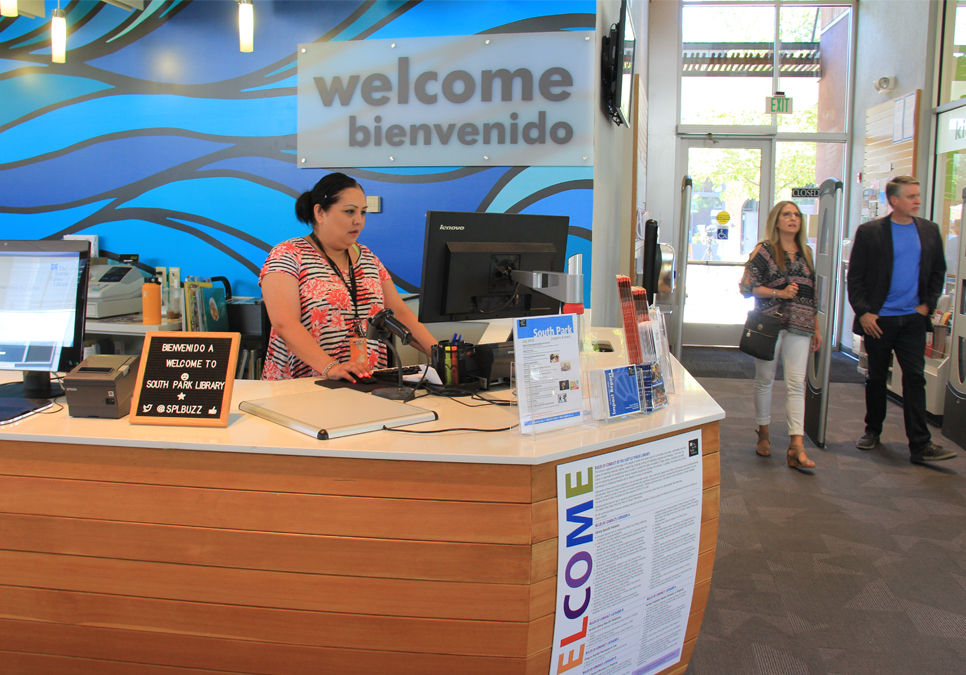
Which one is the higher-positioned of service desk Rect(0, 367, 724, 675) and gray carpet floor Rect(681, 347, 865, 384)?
service desk Rect(0, 367, 724, 675)

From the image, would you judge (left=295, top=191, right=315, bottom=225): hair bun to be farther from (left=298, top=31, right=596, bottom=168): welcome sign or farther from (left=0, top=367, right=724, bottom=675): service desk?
(left=298, top=31, right=596, bottom=168): welcome sign

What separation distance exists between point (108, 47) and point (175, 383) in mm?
3378

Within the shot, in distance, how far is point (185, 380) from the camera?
68.3 inches

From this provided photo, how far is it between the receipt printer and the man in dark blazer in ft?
12.8

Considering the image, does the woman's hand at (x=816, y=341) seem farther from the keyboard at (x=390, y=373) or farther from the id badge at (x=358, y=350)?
the id badge at (x=358, y=350)

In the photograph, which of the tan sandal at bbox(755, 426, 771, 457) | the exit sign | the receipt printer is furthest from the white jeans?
the exit sign

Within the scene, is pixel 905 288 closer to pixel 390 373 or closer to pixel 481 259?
pixel 481 259

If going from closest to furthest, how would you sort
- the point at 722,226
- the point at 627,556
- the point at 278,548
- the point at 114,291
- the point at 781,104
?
the point at 278,548, the point at 627,556, the point at 114,291, the point at 781,104, the point at 722,226

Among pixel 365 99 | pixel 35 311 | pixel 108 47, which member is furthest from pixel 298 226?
pixel 35 311

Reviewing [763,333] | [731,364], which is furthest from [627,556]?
[731,364]

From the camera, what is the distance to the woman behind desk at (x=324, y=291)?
97.3 inches

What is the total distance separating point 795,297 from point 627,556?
269cm

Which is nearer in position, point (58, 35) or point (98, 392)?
point (98, 392)

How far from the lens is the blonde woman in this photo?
385cm
